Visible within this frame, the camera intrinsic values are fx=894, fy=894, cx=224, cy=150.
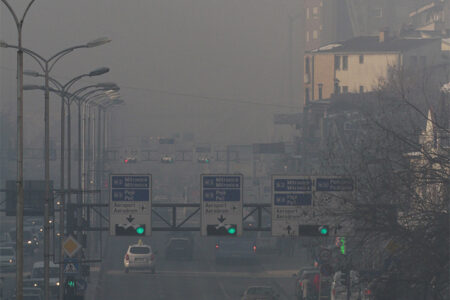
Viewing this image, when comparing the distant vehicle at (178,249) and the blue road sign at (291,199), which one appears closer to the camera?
the blue road sign at (291,199)

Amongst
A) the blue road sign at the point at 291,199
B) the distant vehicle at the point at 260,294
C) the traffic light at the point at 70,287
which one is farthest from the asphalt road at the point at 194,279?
the traffic light at the point at 70,287

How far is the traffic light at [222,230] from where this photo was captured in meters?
35.2

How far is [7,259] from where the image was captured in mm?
60031

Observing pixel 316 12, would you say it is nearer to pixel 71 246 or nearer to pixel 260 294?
pixel 260 294

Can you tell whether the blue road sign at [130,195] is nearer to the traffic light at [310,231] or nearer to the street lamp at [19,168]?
the traffic light at [310,231]

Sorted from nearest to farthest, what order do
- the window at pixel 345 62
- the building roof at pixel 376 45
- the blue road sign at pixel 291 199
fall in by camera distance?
the blue road sign at pixel 291 199, the building roof at pixel 376 45, the window at pixel 345 62

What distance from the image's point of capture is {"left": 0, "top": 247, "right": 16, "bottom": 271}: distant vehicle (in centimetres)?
5953

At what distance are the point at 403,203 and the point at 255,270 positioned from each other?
43165 mm

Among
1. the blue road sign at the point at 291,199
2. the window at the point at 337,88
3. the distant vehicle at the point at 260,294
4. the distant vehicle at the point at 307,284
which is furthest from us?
the window at the point at 337,88

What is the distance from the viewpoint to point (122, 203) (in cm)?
3538

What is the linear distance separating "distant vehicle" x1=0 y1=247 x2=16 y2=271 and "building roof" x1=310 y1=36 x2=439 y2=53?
235 feet

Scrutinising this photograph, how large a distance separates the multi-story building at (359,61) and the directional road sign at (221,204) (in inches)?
3374

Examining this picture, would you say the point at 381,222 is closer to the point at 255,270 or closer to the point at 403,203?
the point at 403,203

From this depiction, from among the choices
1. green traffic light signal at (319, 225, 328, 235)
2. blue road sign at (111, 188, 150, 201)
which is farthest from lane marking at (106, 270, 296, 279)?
green traffic light signal at (319, 225, 328, 235)
